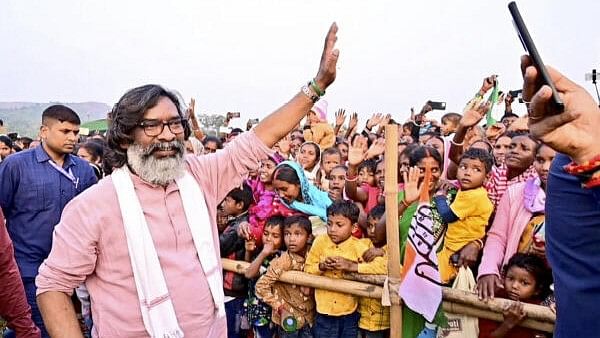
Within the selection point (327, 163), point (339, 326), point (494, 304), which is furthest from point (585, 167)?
point (327, 163)

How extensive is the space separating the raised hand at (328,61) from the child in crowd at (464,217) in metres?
1.59

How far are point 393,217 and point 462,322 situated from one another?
0.74m

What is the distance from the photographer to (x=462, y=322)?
9.78ft

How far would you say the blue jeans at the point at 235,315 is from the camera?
13.5 feet

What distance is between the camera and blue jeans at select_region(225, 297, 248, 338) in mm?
4125

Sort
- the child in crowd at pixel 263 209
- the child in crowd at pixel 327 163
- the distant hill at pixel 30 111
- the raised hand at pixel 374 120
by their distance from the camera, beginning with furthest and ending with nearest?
the distant hill at pixel 30 111
the raised hand at pixel 374 120
the child in crowd at pixel 327 163
the child in crowd at pixel 263 209

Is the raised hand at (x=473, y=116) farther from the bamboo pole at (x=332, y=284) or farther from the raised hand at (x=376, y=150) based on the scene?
the bamboo pole at (x=332, y=284)

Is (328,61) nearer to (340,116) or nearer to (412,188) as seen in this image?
(412,188)

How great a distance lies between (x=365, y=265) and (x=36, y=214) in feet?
8.33

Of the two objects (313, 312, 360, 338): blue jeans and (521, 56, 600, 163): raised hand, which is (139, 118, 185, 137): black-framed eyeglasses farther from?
(313, 312, 360, 338): blue jeans

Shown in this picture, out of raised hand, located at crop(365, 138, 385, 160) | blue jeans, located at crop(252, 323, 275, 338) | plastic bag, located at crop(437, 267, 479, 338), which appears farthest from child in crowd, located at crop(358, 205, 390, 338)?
raised hand, located at crop(365, 138, 385, 160)

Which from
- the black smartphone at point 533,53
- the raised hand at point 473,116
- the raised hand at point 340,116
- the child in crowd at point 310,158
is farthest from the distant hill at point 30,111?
the black smartphone at point 533,53

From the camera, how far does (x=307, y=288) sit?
3672 mm

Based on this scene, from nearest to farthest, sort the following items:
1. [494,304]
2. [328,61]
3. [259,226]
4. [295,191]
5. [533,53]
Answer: [533,53] < [328,61] < [494,304] < [259,226] < [295,191]
